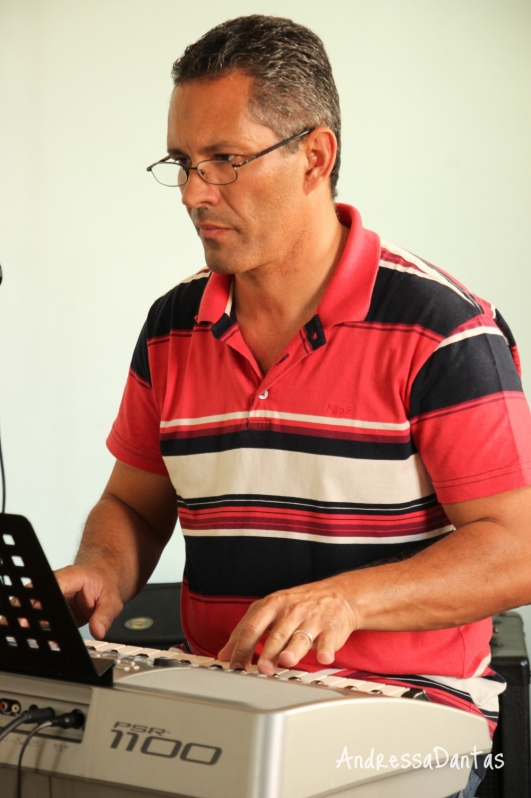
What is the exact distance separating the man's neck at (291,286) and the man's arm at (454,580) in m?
0.38

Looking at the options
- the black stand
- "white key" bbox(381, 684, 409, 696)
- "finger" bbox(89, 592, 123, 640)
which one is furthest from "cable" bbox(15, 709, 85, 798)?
the black stand

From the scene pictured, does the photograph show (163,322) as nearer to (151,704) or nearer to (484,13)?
(151,704)

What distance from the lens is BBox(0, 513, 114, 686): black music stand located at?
0.81 meters

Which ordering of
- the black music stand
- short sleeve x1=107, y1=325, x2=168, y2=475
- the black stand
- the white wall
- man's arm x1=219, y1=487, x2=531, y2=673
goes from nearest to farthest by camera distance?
the black music stand, man's arm x1=219, y1=487, x2=531, y2=673, short sleeve x1=107, y1=325, x2=168, y2=475, the black stand, the white wall

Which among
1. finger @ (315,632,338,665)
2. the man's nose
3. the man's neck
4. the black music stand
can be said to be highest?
the man's nose

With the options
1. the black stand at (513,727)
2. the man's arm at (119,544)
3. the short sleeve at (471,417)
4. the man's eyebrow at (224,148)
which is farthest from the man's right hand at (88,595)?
the black stand at (513,727)

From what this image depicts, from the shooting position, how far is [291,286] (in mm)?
→ 1441

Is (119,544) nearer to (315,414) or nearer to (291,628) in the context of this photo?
(315,414)

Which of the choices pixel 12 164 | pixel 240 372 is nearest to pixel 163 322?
pixel 240 372

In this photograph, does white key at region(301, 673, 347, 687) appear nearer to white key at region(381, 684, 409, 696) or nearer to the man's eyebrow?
white key at region(381, 684, 409, 696)

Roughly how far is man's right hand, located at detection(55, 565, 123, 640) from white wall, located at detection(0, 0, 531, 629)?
1387mm

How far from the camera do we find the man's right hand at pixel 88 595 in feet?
4.38

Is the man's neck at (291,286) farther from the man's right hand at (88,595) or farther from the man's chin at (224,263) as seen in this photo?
the man's right hand at (88,595)

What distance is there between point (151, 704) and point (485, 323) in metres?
0.75
